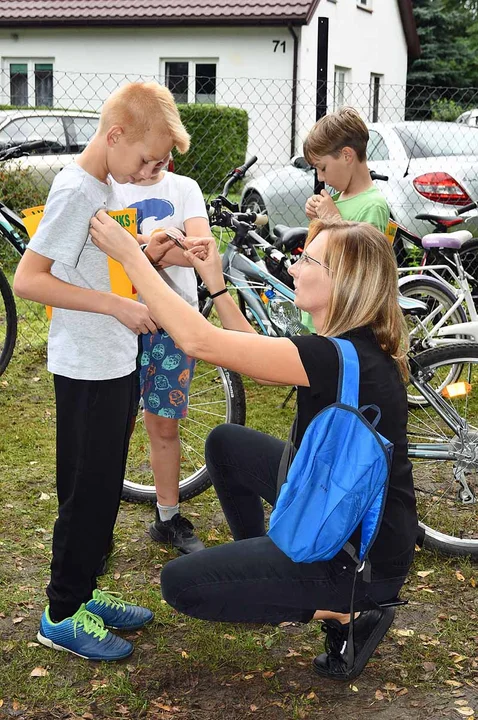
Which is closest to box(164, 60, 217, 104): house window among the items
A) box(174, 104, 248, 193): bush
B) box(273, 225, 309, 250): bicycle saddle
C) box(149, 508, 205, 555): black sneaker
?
box(174, 104, 248, 193): bush

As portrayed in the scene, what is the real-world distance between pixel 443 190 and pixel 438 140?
0.94 metres

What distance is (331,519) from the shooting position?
8.37 feet

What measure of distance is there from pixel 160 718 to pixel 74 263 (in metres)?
1.39

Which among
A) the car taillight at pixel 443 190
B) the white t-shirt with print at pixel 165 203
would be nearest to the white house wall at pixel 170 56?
the car taillight at pixel 443 190

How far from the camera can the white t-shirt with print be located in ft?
11.8

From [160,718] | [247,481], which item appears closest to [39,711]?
[160,718]

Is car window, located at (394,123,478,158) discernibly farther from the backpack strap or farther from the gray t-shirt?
the backpack strap

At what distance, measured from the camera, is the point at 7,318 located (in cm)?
563

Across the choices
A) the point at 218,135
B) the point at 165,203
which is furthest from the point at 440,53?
the point at 165,203

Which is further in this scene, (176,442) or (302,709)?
(176,442)

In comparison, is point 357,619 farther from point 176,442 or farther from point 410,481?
point 176,442

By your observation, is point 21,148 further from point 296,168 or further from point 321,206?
point 296,168

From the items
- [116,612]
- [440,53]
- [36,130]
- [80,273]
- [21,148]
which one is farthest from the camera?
[440,53]

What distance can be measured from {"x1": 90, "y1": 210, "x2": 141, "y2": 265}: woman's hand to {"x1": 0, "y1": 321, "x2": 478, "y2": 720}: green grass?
4.50 feet
